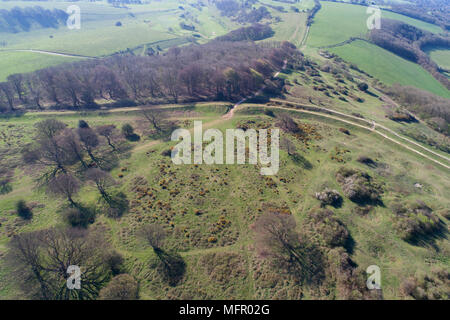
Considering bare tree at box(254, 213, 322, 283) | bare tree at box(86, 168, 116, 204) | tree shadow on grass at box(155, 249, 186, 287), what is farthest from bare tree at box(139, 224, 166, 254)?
bare tree at box(254, 213, 322, 283)

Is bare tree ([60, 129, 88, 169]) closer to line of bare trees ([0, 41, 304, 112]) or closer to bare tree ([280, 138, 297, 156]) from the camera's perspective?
line of bare trees ([0, 41, 304, 112])

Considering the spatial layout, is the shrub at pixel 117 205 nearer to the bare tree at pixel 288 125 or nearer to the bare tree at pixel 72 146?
the bare tree at pixel 72 146

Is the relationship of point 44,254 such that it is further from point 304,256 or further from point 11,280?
point 304,256

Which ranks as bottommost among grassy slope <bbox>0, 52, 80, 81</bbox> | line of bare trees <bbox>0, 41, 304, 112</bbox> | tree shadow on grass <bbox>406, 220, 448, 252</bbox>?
tree shadow on grass <bbox>406, 220, 448, 252</bbox>

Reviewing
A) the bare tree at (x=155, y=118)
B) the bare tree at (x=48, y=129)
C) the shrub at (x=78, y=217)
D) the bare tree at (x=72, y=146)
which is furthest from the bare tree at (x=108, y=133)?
the shrub at (x=78, y=217)

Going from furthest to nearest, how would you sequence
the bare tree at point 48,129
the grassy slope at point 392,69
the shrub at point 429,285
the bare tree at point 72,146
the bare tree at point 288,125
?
the grassy slope at point 392,69
the bare tree at point 288,125
the bare tree at point 48,129
the bare tree at point 72,146
the shrub at point 429,285

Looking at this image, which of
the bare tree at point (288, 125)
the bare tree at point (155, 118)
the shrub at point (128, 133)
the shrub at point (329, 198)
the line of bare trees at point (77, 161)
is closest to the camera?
the line of bare trees at point (77, 161)

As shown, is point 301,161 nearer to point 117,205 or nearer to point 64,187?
point 117,205

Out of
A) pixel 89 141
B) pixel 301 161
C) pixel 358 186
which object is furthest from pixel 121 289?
pixel 358 186
